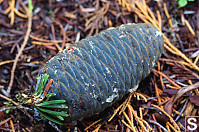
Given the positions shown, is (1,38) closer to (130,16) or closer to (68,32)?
(68,32)

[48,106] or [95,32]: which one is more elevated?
[95,32]

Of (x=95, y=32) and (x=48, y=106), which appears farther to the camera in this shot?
(x=95, y=32)

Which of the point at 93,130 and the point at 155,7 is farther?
the point at 155,7

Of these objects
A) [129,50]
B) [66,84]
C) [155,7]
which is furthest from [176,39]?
[66,84]

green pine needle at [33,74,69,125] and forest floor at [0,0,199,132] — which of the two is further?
forest floor at [0,0,199,132]

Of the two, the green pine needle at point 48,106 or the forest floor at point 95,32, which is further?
the forest floor at point 95,32

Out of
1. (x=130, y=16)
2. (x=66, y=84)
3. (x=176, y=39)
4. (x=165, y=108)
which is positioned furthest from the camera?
(x=130, y=16)

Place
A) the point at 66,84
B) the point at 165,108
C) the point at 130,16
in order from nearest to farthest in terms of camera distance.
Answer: the point at 66,84 < the point at 165,108 < the point at 130,16

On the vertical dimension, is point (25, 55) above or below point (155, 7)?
below
